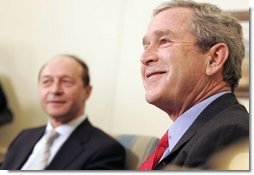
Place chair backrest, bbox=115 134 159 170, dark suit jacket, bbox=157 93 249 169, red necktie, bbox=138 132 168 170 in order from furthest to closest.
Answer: chair backrest, bbox=115 134 159 170 → red necktie, bbox=138 132 168 170 → dark suit jacket, bbox=157 93 249 169

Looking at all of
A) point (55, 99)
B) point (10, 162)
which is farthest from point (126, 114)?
point (10, 162)

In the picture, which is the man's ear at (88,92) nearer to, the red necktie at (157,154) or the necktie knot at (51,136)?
the necktie knot at (51,136)

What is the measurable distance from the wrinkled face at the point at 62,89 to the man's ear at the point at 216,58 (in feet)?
1.36

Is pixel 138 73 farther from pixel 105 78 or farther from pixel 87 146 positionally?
pixel 87 146

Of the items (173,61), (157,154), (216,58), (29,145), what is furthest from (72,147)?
(216,58)

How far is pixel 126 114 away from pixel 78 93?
18 centimetres

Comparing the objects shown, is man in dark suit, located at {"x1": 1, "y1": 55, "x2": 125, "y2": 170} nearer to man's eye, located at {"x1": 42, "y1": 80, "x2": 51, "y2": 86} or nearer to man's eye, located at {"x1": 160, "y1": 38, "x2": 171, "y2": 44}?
man's eye, located at {"x1": 42, "y1": 80, "x2": 51, "y2": 86}

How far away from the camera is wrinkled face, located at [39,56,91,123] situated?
1.21 meters

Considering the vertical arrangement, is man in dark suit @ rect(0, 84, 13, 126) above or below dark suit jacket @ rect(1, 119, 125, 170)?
→ above

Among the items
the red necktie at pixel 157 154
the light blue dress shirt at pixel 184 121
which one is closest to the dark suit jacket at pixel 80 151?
the red necktie at pixel 157 154

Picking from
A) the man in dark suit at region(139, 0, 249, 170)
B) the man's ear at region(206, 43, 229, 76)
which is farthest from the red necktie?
the man's ear at region(206, 43, 229, 76)

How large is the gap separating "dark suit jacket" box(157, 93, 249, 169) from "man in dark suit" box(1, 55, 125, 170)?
27 centimetres

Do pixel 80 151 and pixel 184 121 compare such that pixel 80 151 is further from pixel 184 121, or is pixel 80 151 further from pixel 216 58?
pixel 216 58

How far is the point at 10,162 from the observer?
48.7 inches
